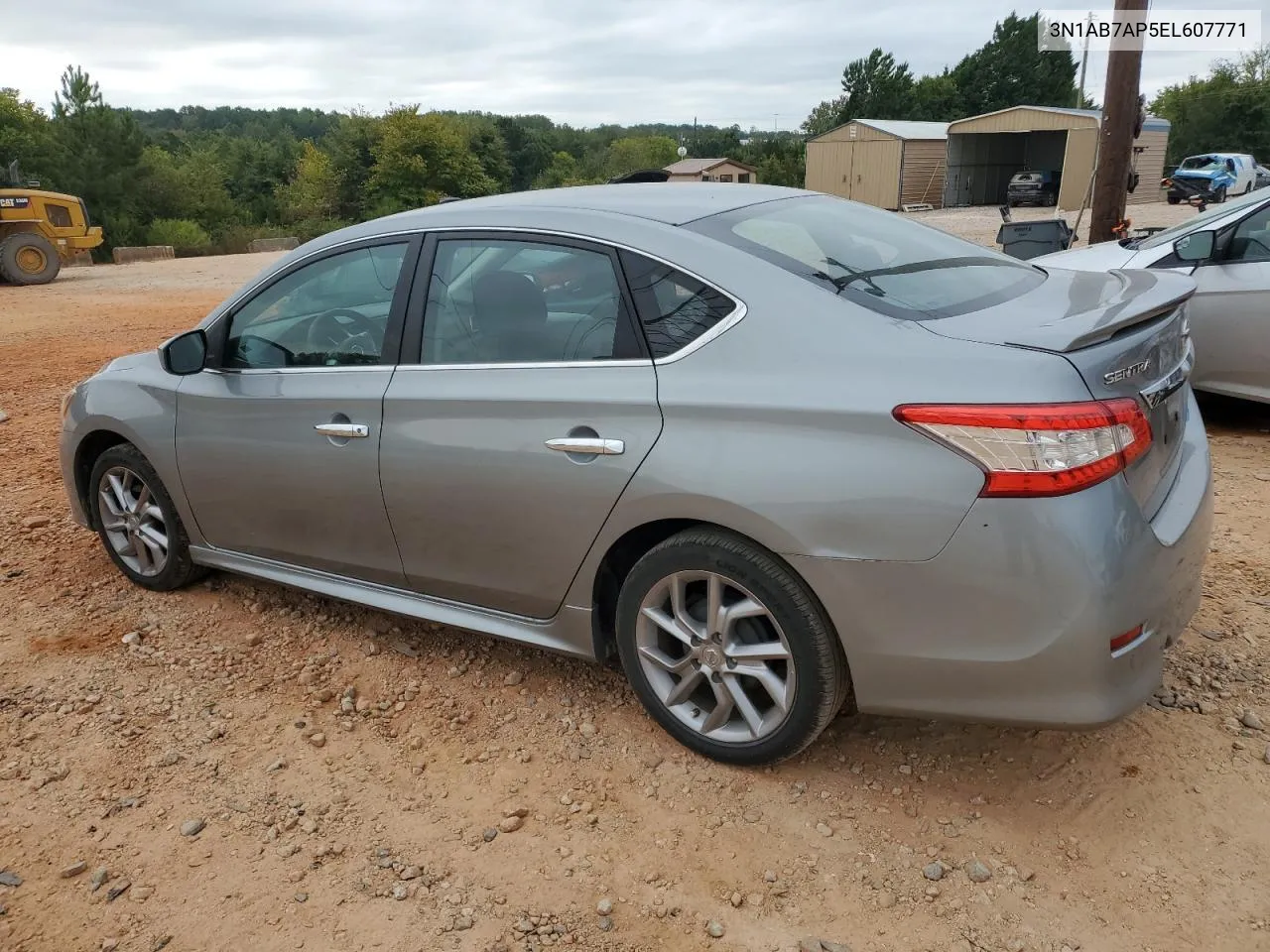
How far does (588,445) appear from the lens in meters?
2.75

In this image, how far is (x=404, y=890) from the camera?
98.0 inches

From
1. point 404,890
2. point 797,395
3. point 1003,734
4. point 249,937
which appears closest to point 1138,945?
point 1003,734

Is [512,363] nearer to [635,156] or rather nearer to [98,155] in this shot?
[98,155]

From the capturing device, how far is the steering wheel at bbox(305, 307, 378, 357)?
336 centimetres

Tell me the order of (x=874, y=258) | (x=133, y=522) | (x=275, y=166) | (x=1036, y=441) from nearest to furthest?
(x=1036, y=441) → (x=874, y=258) → (x=133, y=522) → (x=275, y=166)

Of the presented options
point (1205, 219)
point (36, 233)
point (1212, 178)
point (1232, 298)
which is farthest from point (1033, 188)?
point (1232, 298)

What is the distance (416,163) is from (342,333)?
2386 inches

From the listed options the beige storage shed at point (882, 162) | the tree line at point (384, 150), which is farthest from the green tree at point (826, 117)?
the beige storage shed at point (882, 162)

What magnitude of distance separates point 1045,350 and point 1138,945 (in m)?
1.36

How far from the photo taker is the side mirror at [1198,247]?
18.6ft

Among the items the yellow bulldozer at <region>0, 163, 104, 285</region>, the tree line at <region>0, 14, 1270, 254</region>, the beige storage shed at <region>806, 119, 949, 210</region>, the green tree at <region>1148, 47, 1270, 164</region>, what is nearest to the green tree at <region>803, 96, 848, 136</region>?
the tree line at <region>0, 14, 1270, 254</region>

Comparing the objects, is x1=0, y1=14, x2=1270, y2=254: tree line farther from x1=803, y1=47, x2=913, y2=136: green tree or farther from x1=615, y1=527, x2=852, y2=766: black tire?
x1=615, y1=527, x2=852, y2=766: black tire

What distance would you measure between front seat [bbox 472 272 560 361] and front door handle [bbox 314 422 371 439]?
20.2 inches

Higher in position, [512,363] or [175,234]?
[512,363]
